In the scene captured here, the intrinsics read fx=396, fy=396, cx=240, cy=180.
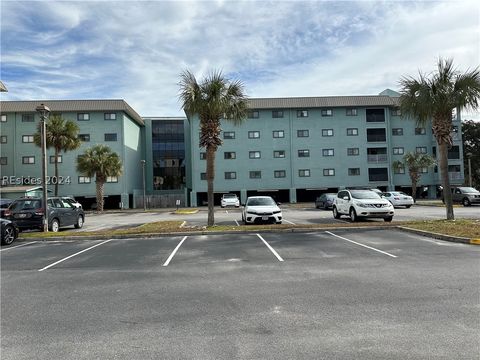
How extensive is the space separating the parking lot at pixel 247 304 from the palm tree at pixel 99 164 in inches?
1140

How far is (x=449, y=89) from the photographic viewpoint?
1786 cm

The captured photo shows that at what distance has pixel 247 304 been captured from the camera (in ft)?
19.4

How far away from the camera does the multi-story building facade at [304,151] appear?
168 ft

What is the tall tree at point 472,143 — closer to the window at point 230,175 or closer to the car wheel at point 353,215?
the window at point 230,175

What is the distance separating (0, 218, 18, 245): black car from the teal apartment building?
114ft

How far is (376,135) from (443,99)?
35821 millimetres

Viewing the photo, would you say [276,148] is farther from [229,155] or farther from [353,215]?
[353,215]

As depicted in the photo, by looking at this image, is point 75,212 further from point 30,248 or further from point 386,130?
point 386,130

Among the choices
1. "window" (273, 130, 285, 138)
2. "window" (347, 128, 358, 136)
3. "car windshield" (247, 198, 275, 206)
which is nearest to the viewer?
"car windshield" (247, 198, 275, 206)

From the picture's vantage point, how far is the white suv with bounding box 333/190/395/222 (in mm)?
18469

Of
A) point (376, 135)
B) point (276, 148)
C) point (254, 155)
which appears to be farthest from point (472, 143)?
point (254, 155)

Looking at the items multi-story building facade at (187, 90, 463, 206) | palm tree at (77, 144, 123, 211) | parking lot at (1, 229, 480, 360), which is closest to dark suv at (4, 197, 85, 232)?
parking lot at (1, 229, 480, 360)

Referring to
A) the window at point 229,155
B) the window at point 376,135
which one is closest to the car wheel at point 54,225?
the window at point 229,155

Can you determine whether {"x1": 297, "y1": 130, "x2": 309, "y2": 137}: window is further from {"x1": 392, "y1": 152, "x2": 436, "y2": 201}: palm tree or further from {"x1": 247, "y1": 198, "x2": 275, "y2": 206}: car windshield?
{"x1": 247, "y1": 198, "x2": 275, "y2": 206}: car windshield
